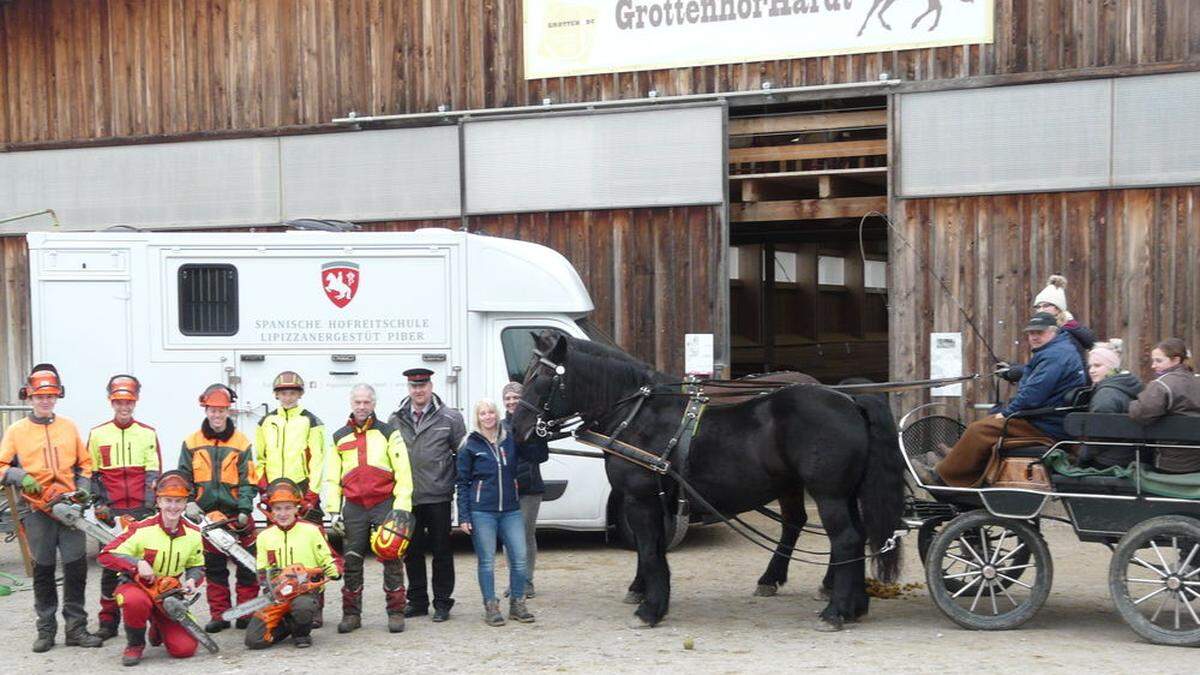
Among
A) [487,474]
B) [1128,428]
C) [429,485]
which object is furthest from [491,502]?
[1128,428]

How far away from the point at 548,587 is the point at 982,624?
336cm

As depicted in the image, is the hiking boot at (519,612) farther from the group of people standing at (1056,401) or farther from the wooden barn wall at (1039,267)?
the wooden barn wall at (1039,267)

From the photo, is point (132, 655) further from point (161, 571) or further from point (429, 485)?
point (429, 485)

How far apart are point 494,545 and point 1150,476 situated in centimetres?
419

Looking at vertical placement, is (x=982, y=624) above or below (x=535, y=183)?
below

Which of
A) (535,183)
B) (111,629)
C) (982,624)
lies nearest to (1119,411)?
(982,624)

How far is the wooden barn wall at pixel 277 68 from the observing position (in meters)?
13.8

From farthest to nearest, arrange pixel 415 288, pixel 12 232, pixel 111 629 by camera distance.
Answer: pixel 12 232 → pixel 415 288 → pixel 111 629

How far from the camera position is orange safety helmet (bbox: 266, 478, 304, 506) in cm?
804

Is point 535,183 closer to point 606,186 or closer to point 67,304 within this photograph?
point 606,186

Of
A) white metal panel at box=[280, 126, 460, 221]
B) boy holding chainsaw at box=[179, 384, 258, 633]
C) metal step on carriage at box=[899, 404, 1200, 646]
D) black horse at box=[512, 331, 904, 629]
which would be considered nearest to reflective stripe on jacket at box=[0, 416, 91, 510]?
boy holding chainsaw at box=[179, 384, 258, 633]

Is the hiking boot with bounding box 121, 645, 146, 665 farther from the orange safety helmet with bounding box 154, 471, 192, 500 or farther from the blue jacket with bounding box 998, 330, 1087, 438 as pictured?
the blue jacket with bounding box 998, 330, 1087, 438

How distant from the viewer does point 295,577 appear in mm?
7957

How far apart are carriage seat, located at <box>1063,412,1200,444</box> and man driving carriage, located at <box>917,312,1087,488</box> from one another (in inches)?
8.4
